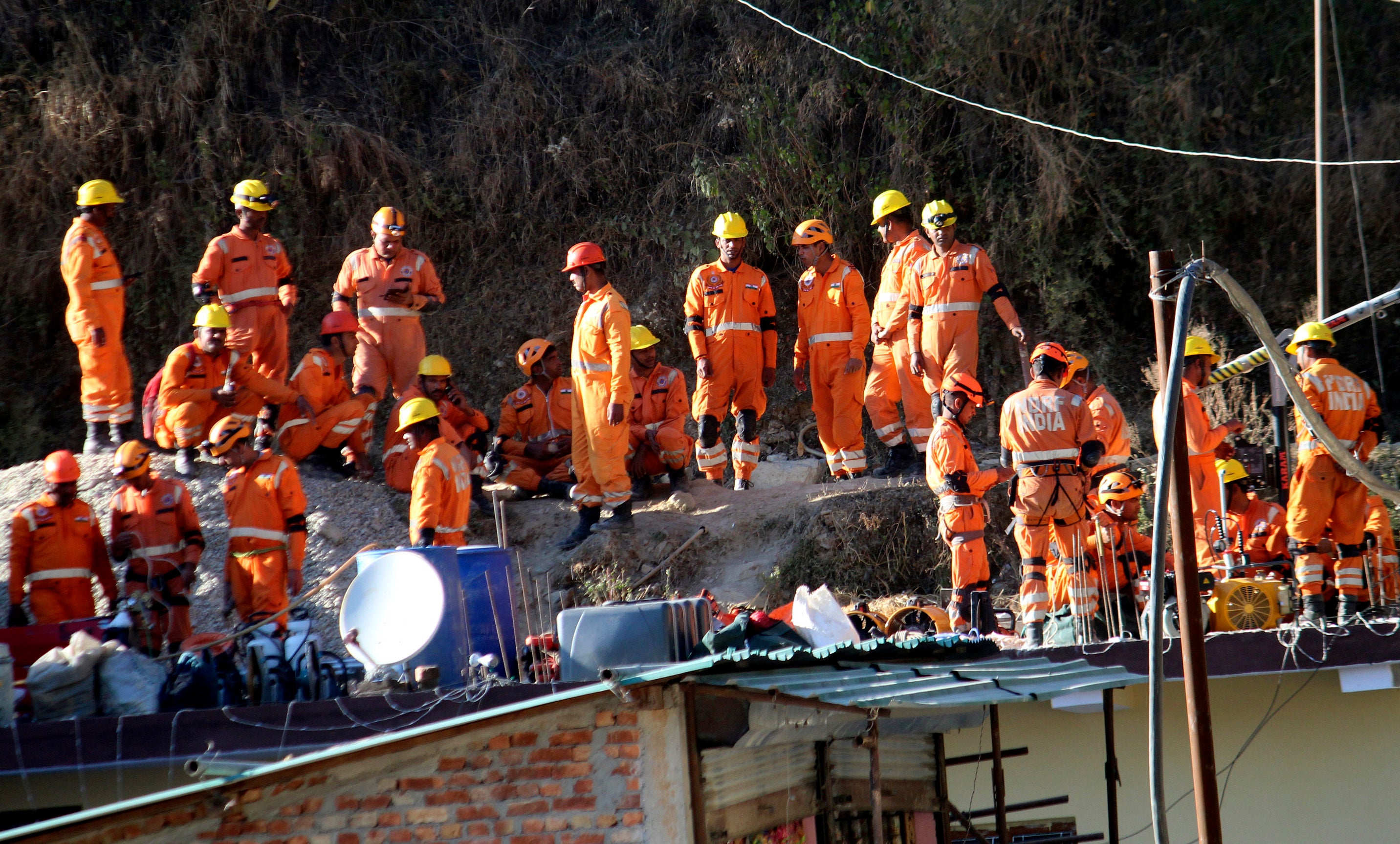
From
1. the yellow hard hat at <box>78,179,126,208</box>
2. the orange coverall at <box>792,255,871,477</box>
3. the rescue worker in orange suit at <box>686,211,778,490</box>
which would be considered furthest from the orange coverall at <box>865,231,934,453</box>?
the yellow hard hat at <box>78,179,126,208</box>

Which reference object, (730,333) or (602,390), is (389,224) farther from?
(730,333)

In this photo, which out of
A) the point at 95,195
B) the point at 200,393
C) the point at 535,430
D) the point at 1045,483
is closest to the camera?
the point at 1045,483

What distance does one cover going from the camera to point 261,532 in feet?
34.6

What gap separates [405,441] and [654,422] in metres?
2.35

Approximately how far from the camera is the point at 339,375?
13.2 metres

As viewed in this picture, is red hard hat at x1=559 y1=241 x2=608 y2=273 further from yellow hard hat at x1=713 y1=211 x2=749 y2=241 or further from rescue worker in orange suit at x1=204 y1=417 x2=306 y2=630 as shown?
rescue worker in orange suit at x1=204 y1=417 x2=306 y2=630

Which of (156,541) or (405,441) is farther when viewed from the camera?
(405,441)

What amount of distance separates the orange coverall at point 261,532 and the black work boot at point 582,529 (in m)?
2.67

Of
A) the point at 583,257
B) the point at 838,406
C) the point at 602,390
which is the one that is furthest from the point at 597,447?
the point at 838,406

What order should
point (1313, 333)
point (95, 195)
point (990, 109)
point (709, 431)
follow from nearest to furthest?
point (1313, 333), point (95, 195), point (709, 431), point (990, 109)

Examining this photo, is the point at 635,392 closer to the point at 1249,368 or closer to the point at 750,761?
the point at 1249,368

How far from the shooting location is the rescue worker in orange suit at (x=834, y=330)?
13023 mm

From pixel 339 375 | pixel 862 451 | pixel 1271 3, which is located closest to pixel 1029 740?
pixel 862 451

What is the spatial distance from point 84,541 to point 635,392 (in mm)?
4985
